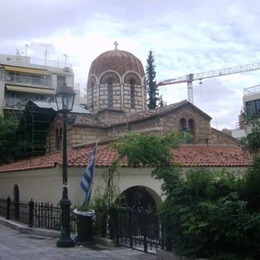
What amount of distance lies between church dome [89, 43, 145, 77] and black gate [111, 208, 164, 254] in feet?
74.2

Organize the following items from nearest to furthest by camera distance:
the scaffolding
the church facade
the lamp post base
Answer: the lamp post base < the church facade < the scaffolding

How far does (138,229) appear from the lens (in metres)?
9.67

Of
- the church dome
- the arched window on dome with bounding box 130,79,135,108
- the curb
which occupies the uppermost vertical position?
the church dome

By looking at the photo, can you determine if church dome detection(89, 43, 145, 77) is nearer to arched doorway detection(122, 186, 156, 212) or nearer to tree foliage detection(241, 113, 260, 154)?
arched doorway detection(122, 186, 156, 212)

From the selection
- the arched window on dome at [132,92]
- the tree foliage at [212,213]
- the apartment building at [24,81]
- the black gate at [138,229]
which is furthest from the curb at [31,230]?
the apartment building at [24,81]

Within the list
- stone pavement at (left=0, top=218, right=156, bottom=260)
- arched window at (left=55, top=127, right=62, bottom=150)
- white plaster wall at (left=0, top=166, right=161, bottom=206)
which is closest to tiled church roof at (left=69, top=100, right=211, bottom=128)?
arched window at (left=55, top=127, right=62, bottom=150)

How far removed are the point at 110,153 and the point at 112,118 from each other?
38.7 feet

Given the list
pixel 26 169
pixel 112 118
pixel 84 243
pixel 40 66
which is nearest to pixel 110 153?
pixel 26 169

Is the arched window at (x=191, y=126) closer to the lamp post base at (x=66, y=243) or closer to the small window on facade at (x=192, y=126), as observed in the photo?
the small window on facade at (x=192, y=126)

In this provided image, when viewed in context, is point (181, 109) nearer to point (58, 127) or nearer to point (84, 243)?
point (58, 127)

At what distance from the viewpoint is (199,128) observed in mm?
24594

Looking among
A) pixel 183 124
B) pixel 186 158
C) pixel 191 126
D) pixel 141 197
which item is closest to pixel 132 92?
pixel 191 126

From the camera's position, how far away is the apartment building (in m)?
43.5

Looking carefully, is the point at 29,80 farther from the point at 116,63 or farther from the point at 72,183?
the point at 72,183
